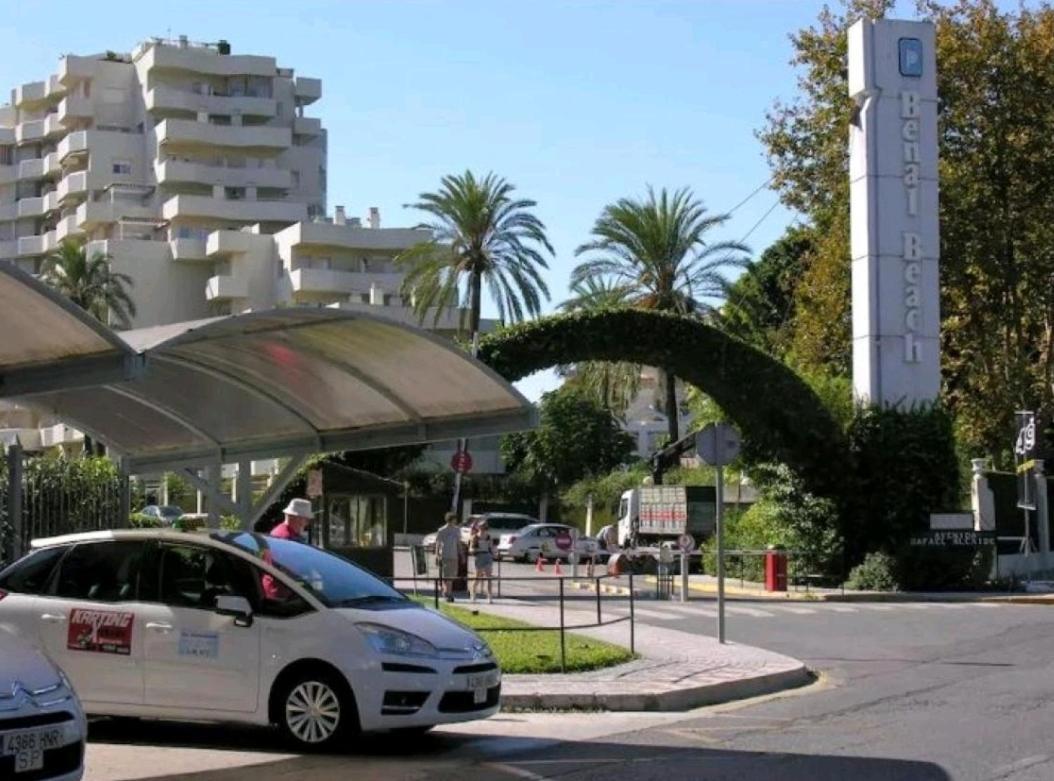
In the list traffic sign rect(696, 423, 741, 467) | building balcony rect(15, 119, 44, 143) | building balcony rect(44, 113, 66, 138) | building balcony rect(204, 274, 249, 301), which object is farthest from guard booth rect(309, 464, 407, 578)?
building balcony rect(15, 119, 44, 143)

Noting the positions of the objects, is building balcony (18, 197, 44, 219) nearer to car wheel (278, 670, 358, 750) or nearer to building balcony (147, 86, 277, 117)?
building balcony (147, 86, 277, 117)

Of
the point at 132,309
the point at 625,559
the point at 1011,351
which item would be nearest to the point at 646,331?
the point at 625,559

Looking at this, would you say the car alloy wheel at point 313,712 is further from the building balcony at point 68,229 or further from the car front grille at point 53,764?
the building balcony at point 68,229

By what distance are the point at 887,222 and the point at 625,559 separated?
9.34 meters

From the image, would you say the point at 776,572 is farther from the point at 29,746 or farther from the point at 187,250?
the point at 187,250

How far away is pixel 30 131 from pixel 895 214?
79.3 meters

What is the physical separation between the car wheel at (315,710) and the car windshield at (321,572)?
618 mm

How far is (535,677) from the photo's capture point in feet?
52.5

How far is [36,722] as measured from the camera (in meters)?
8.13

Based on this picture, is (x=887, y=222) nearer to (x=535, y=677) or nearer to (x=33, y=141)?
(x=535, y=677)

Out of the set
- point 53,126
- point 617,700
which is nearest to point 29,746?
point 617,700

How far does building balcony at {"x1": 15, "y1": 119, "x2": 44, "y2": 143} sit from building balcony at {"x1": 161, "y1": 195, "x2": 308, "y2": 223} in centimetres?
1325

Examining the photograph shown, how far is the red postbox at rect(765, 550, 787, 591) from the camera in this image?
3394cm

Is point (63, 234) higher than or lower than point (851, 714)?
higher
